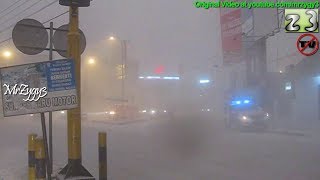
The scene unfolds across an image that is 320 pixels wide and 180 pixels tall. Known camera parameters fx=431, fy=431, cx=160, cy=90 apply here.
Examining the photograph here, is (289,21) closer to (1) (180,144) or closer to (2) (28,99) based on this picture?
(1) (180,144)

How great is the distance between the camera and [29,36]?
29.5 ft

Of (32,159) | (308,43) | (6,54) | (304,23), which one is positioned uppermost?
(6,54)

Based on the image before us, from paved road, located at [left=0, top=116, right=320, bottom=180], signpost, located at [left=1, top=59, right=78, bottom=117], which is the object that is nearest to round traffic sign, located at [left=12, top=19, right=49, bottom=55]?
signpost, located at [left=1, top=59, right=78, bottom=117]

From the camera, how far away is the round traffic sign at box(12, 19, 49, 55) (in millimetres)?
8809

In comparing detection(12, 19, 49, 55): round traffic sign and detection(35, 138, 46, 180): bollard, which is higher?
detection(12, 19, 49, 55): round traffic sign

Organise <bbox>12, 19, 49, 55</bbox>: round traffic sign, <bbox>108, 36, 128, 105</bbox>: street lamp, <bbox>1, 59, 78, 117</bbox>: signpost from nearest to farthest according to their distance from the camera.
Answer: <bbox>1, 59, 78, 117</bbox>: signpost < <bbox>12, 19, 49, 55</bbox>: round traffic sign < <bbox>108, 36, 128, 105</bbox>: street lamp

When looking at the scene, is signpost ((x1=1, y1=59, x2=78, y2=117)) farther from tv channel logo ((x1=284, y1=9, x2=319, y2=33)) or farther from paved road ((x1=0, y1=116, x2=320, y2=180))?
tv channel logo ((x1=284, y1=9, x2=319, y2=33))

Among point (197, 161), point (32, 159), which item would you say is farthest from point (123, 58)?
point (32, 159)

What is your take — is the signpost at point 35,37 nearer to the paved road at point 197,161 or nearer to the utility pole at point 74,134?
the utility pole at point 74,134

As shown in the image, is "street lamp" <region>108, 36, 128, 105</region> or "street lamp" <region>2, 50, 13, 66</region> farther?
"street lamp" <region>2, 50, 13, 66</region>

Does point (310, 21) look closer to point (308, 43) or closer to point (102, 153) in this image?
point (308, 43)

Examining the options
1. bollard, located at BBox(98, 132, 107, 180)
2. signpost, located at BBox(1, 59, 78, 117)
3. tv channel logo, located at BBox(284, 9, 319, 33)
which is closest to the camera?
signpost, located at BBox(1, 59, 78, 117)

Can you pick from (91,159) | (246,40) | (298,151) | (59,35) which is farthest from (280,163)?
(246,40)

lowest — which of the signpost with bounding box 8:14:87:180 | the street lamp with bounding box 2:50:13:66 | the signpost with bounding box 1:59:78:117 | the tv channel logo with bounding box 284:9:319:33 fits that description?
the signpost with bounding box 1:59:78:117
